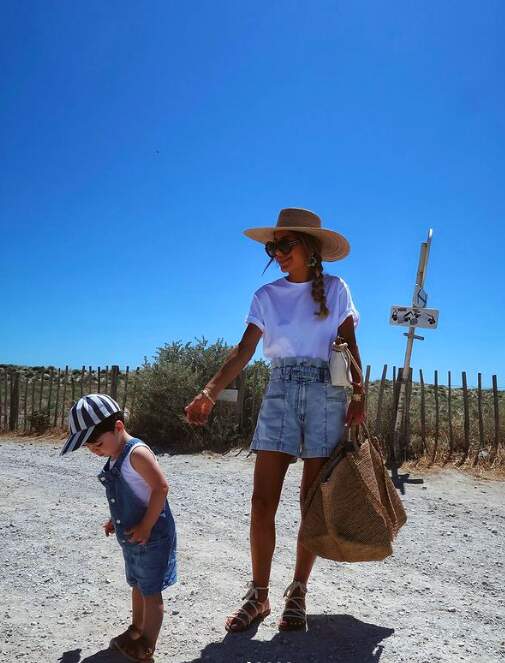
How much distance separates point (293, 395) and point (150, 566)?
3.26 ft

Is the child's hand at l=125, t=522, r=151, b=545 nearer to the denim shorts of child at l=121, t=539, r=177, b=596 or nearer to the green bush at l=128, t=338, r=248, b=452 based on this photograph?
the denim shorts of child at l=121, t=539, r=177, b=596

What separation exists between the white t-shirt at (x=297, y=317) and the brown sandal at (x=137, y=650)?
4.55 ft

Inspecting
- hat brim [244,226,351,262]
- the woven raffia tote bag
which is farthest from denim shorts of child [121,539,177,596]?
hat brim [244,226,351,262]

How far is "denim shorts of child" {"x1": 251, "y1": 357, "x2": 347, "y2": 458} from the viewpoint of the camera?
2.89m

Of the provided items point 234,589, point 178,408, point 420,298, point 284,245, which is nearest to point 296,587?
point 234,589

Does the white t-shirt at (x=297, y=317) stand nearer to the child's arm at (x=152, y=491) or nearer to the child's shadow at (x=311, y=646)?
the child's arm at (x=152, y=491)

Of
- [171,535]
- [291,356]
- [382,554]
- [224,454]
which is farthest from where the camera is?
[224,454]

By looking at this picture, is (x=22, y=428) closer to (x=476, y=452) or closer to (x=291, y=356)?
(x=476, y=452)

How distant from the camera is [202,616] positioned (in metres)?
3.04

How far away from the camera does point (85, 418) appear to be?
2434mm

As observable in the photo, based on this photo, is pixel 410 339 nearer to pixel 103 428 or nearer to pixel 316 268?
pixel 316 268

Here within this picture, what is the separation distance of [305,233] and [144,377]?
7869 mm

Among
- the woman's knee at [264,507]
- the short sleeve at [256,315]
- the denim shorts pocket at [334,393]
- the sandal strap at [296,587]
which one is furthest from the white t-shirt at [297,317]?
the sandal strap at [296,587]

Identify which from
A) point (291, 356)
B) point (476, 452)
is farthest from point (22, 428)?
point (291, 356)
